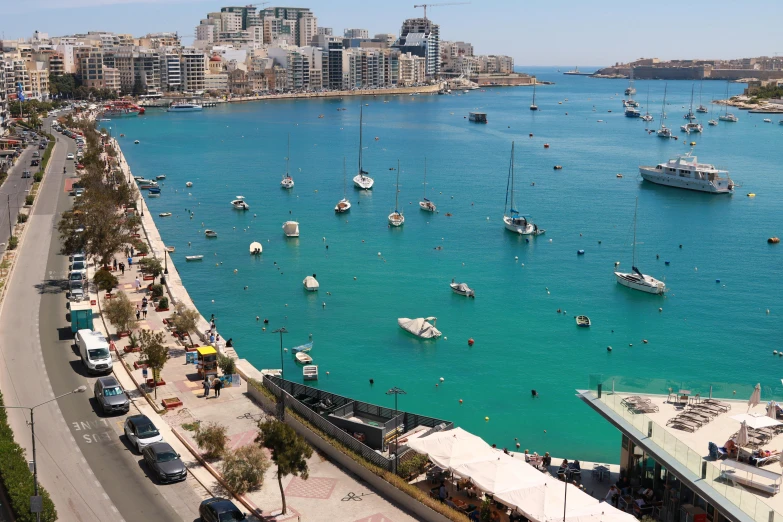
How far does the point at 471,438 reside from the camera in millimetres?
20500

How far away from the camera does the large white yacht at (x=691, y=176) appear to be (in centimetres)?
7131

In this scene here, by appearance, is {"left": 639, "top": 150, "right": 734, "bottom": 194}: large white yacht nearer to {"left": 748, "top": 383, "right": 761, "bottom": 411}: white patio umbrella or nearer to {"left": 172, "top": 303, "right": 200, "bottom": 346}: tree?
{"left": 172, "top": 303, "right": 200, "bottom": 346}: tree

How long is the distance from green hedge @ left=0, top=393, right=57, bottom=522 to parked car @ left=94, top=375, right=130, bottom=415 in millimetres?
3607

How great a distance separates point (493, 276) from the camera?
150 feet

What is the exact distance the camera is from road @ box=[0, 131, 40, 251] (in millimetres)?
49594

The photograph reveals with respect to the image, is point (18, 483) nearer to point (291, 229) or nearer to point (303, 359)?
point (303, 359)

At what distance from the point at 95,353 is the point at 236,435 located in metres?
7.13

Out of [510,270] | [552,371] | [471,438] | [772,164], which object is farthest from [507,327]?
[772,164]

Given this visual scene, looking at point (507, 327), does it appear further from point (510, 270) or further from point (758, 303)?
point (758, 303)

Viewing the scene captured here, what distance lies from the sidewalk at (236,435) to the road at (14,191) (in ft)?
65.9

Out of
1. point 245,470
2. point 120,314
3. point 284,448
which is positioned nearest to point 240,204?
point 120,314

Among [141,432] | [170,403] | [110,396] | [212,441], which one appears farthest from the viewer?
[170,403]

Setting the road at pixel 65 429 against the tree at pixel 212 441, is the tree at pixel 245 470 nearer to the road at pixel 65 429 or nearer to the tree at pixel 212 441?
the road at pixel 65 429

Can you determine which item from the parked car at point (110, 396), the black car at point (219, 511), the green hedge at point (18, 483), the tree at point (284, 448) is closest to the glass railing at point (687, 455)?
the tree at point (284, 448)
